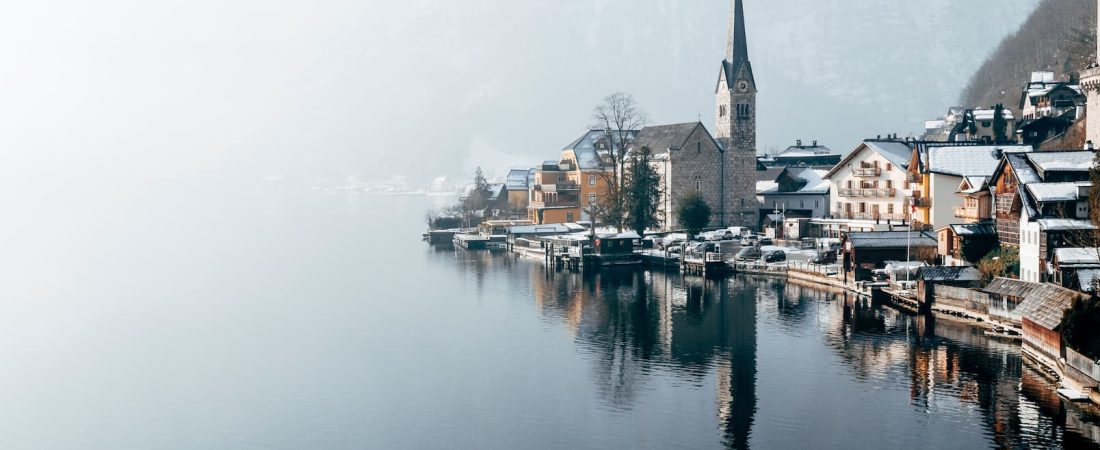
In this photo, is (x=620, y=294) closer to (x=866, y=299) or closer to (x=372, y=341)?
(x=866, y=299)

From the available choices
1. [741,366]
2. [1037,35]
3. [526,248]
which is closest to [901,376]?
[741,366]

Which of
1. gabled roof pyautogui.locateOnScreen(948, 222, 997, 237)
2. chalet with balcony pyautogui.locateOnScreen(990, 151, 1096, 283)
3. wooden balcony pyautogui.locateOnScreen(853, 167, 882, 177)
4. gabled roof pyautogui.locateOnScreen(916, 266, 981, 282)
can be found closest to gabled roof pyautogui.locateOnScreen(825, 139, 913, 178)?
wooden balcony pyautogui.locateOnScreen(853, 167, 882, 177)

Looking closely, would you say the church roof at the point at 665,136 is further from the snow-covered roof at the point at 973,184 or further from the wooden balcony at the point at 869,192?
the snow-covered roof at the point at 973,184

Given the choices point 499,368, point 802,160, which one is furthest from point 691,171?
point 499,368

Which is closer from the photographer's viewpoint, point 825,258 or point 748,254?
point 825,258

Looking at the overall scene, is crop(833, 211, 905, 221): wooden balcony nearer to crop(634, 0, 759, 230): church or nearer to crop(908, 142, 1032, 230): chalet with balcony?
crop(908, 142, 1032, 230): chalet with balcony

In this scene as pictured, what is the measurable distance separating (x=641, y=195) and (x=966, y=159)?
22280 mm

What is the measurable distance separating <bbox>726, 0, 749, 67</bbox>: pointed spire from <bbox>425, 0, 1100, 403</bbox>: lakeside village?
113 mm

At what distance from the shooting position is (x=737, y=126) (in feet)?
283

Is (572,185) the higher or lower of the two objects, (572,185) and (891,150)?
the lower

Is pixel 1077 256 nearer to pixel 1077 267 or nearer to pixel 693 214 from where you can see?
pixel 1077 267

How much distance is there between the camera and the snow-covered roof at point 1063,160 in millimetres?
44219

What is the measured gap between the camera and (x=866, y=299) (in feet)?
168

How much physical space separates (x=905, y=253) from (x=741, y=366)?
20.1 meters
